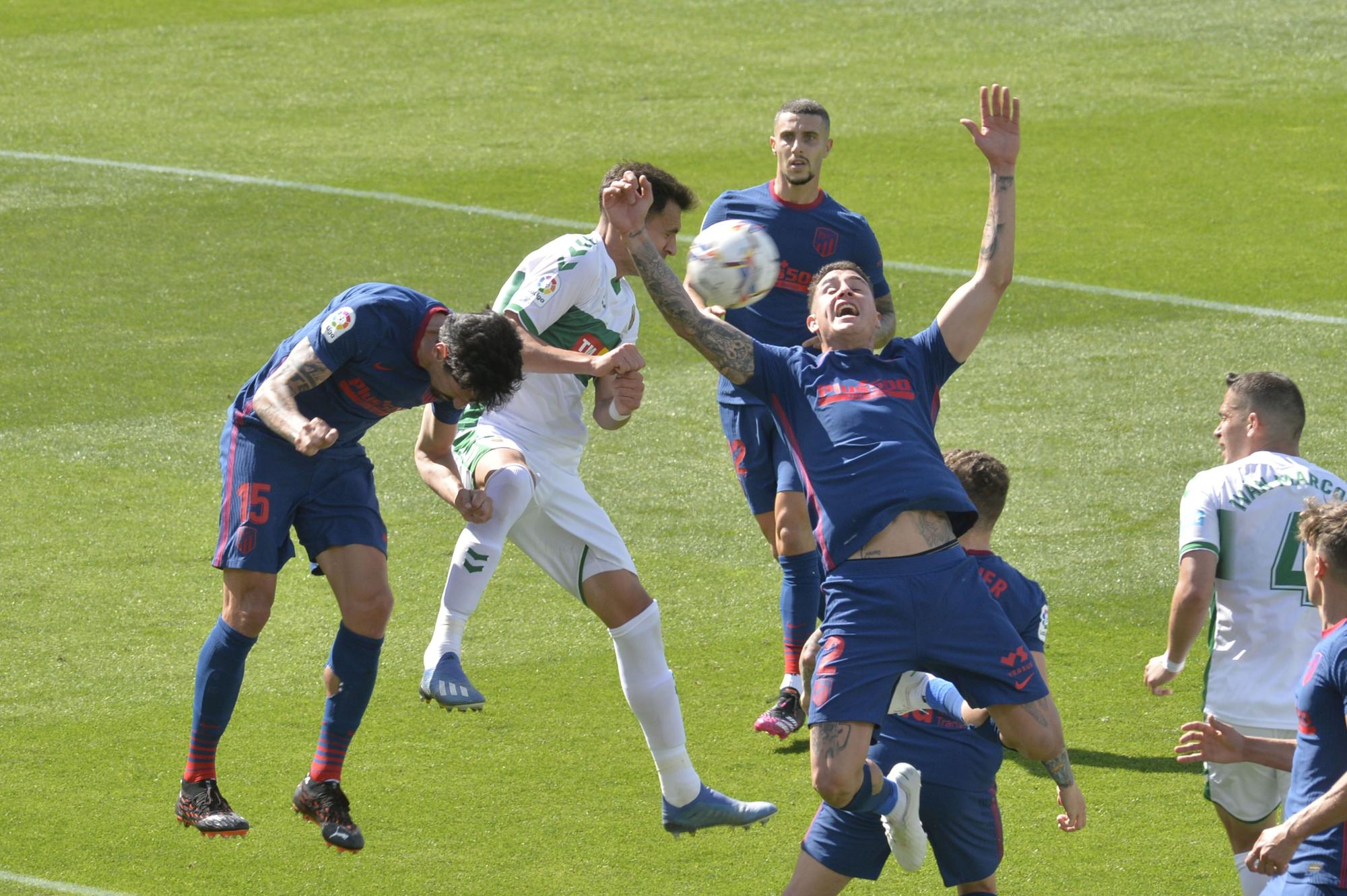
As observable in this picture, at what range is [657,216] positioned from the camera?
7.39 meters

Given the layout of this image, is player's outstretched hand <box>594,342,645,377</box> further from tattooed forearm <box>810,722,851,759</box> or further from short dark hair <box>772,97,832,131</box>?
short dark hair <box>772,97,832,131</box>

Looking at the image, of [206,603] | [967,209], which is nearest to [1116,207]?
[967,209]

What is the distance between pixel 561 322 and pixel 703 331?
1.13 meters

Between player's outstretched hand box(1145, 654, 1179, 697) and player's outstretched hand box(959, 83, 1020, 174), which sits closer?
player's outstretched hand box(1145, 654, 1179, 697)

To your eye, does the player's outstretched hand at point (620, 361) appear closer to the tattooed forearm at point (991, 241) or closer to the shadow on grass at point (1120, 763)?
the tattooed forearm at point (991, 241)

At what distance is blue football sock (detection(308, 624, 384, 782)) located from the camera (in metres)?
6.95

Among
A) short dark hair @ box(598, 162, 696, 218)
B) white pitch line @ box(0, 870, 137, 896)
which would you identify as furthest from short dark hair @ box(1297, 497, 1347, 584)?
white pitch line @ box(0, 870, 137, 896)

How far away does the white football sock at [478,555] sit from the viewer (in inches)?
280

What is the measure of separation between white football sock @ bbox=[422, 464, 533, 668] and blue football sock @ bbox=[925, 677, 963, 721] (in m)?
1.86

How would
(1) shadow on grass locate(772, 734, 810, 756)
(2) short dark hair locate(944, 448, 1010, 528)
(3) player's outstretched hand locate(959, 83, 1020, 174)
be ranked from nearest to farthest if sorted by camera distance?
(2) short dark hair locate(944, 448, 1010, 528) < (3) player's outstretched hand locate(959, 83, 1020, 174) < (1) shadow on grass locate(772, 734, 810, 756)

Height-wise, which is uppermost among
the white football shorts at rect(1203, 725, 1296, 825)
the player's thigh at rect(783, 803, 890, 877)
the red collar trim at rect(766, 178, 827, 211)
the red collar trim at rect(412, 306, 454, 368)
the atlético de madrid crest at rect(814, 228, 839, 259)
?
the red collar trim at rect(766, 178, 827, 211)

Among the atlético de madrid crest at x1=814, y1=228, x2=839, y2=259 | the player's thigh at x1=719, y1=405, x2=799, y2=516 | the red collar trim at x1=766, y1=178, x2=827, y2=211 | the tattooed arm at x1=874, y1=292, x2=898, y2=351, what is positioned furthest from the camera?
the red collar trim at x1=766, y1=178, x2=827, y2=211

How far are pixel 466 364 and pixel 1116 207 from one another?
11890 millimetres

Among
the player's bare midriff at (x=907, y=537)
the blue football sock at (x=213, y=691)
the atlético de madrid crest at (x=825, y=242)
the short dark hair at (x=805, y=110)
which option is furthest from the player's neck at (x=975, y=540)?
the short dark hair at (x=805, y=110)
